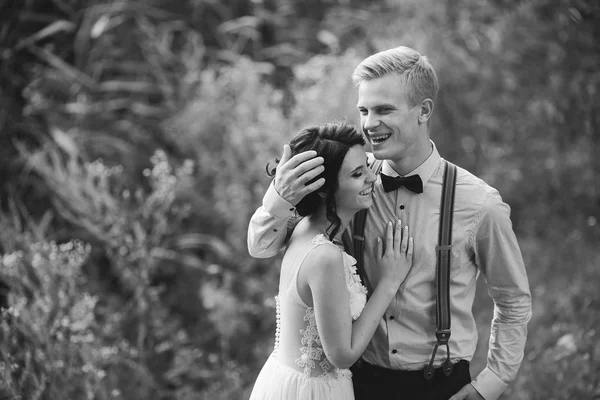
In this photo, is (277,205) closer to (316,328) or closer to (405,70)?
(316,328)

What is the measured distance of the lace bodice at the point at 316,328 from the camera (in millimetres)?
2240

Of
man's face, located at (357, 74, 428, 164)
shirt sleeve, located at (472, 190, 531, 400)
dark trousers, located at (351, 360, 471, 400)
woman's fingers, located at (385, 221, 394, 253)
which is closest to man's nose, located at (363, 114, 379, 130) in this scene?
man's face, located at (357, 74, 428, 164)

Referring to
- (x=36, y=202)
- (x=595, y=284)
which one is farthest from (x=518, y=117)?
(x=36, y=202)

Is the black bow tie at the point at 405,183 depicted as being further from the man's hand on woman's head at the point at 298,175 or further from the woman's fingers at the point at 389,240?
the man's hand on woman's head at the point at 298,175

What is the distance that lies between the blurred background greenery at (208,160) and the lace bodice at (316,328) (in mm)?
1504

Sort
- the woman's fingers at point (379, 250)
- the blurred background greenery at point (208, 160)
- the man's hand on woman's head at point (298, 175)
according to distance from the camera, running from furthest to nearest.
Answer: the blurred background greenery at point (208, 160), the woman's fingers at point (379, 250), the man's hand on woman's head at point (298, 175)

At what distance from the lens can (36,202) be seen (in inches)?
203

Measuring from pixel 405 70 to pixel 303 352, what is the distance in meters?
1.09

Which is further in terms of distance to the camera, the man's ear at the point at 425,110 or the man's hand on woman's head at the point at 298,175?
the man's ear at the point at 425,110

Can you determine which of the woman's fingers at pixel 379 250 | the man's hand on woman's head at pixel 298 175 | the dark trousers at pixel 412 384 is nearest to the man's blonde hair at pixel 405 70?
the man's hand on woman's head at pixel 298 175

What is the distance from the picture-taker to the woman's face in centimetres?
221

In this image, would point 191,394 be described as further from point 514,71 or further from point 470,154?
point 514,71

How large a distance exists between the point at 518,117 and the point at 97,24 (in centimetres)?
411

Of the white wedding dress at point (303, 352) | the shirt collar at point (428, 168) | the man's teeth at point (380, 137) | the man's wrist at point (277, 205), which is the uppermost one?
the man's teeth at point (380, 137)
